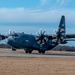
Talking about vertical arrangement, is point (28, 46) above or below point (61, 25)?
below

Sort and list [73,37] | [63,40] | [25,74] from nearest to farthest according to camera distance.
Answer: [25,74]
[63,40]
[73,37]

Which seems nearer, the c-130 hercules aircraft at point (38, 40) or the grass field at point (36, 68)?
the grass field at point (36, 68)

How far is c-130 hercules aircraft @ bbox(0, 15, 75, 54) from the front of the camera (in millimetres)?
66188

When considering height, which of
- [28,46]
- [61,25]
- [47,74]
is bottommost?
[47,74]

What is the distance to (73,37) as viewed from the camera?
229ft

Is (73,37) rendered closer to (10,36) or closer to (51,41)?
(51,41)

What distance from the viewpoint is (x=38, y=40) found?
68.0 m

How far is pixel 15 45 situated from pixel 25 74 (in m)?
43.7

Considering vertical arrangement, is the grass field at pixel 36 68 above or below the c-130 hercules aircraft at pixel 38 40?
below

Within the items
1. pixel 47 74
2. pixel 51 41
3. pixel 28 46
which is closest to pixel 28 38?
pixel 28 46

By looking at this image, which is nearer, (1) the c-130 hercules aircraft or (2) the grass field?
(2) the grass field

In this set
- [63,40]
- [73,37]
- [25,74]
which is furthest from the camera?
[73,37]

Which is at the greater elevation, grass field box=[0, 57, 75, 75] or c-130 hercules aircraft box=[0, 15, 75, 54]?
c-130 hercules aircraft box=[0, 15, 75, 54]

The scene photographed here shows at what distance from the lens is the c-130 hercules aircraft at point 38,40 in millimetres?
66188
